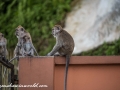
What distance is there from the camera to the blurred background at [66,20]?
485 inches

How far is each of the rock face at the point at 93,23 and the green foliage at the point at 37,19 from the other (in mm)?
479

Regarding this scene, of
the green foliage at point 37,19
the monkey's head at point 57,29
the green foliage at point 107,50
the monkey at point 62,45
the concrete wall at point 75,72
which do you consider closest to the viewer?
the concrete wall at point 75,72

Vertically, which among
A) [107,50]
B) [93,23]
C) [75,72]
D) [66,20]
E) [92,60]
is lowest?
[75,72]

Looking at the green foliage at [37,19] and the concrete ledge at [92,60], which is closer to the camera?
the concrete ledge at [92,60]

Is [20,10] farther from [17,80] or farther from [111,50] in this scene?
[17,80]

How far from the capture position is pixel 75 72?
6.94 metres

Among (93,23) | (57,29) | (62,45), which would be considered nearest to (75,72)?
(62,45)

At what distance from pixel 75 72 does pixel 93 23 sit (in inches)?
251

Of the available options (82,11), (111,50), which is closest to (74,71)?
(111,50)

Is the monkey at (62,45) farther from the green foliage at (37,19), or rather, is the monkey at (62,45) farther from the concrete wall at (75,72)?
the green foliage at (37,19)

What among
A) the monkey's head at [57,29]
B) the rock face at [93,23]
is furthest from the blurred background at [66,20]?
the monkey's head at [57,29]

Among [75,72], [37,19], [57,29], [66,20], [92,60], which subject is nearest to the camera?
[92,60]

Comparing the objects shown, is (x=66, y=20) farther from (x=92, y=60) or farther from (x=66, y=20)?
(x=92, y=60)

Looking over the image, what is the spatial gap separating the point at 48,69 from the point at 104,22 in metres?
6.08
